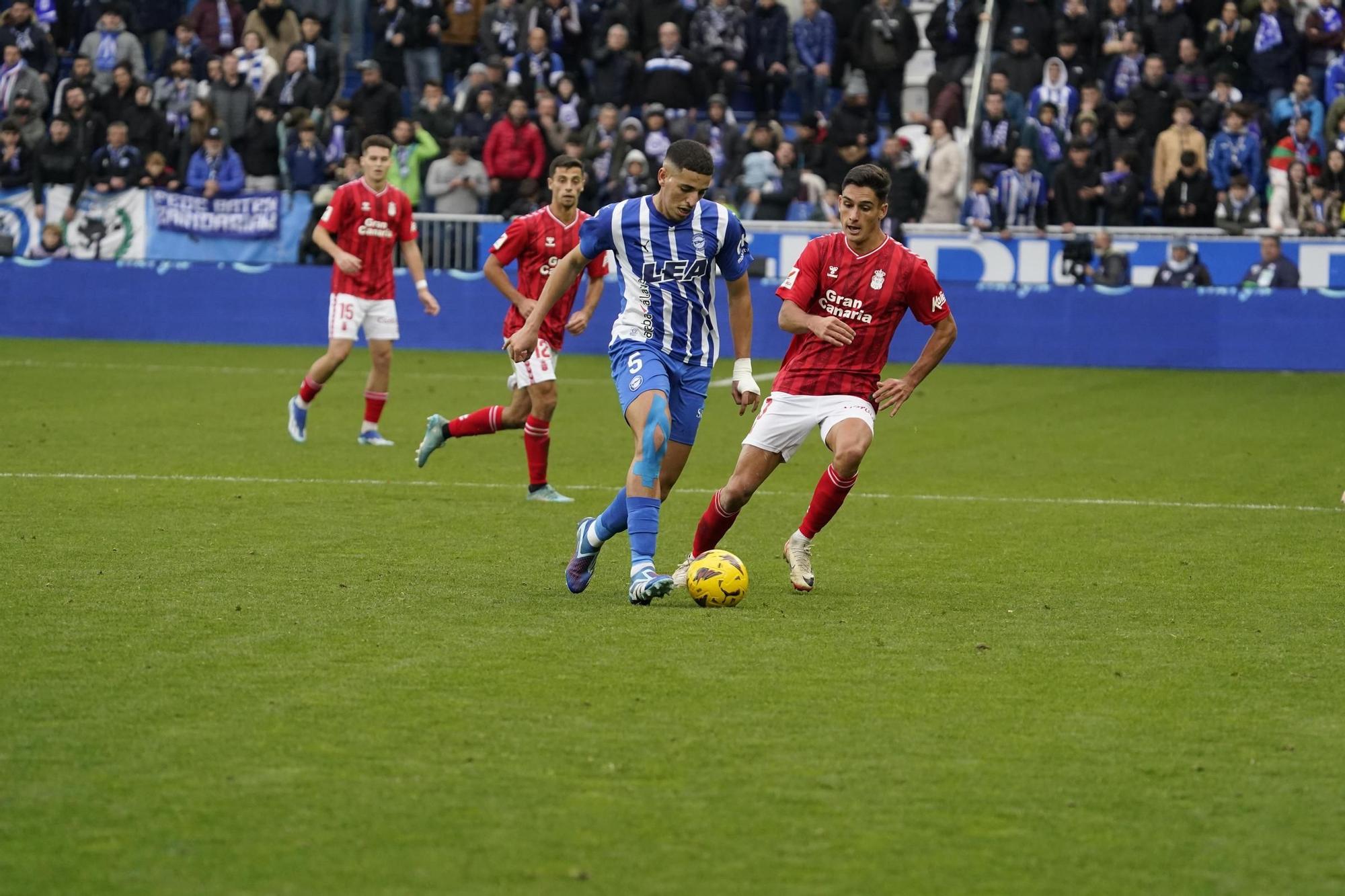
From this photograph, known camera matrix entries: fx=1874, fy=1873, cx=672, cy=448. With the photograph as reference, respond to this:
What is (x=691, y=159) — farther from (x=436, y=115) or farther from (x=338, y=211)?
(x=436, y=115)

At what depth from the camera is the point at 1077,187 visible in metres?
24.0

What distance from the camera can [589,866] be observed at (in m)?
4.45

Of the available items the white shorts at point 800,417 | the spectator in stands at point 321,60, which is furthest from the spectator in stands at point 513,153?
the white shorts at point 800,417

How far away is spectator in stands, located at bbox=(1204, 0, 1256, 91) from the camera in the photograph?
83.6ft

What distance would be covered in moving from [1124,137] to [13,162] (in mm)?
15034

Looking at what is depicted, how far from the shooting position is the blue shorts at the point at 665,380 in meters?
8.05

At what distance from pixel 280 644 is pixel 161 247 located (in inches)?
774

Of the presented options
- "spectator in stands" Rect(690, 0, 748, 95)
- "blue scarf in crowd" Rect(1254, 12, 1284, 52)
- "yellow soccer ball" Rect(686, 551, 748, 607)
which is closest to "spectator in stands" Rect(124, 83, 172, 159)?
"spectator in stands" Rect(690, 0, 748, 95)

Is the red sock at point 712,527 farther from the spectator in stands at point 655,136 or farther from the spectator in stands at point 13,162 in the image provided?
the spectator in stands at point 13,162

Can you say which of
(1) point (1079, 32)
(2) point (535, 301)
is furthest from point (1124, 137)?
(2) point (535, 301)

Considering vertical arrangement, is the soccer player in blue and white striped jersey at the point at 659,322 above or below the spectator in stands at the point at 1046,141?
below

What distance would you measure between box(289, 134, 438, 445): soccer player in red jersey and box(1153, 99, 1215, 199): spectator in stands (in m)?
12.9

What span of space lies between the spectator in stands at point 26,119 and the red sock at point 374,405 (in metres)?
13.4

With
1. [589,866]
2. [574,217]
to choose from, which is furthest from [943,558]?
[589,866]
